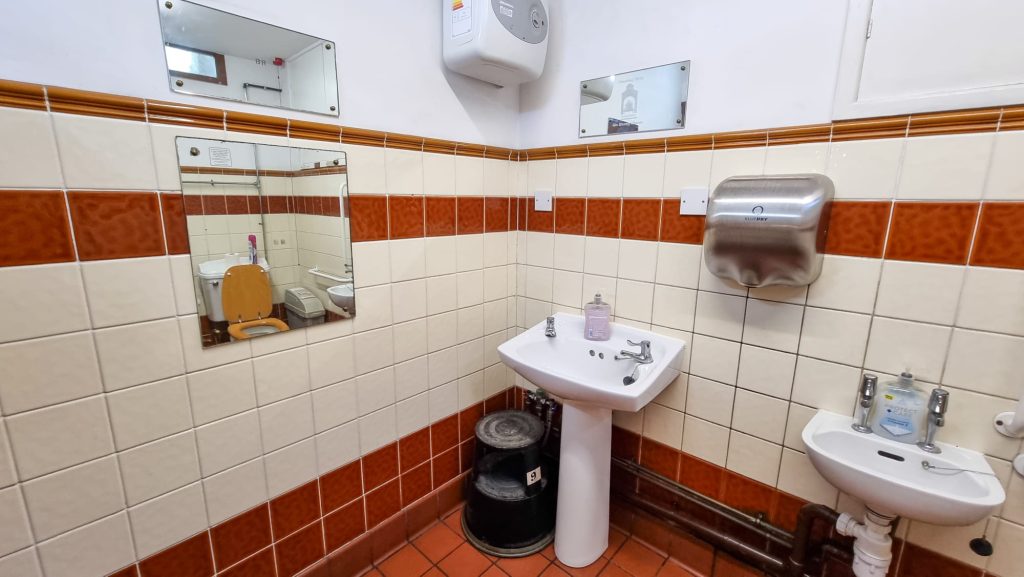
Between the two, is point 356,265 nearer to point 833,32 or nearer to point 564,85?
point 564,85

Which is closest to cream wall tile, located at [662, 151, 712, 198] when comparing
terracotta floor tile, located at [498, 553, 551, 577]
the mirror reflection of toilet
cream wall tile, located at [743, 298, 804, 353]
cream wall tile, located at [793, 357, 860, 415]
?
cream wall tile, located at [743, 298, 804, 353]

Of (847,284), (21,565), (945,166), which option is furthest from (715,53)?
(21,565)

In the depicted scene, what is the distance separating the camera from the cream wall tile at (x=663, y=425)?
1529mm

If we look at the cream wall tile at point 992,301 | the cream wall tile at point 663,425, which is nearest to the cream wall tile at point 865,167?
the cream wall tile at point 992,301

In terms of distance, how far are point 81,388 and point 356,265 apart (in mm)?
696

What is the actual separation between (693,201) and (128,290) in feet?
5.14

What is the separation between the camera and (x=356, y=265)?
137 centimetres

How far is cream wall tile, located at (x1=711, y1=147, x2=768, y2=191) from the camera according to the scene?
4.09 ft

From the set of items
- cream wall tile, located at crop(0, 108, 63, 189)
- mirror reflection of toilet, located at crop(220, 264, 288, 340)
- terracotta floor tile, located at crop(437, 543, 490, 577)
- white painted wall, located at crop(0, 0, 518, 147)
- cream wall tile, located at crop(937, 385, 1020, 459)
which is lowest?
terracotta floor tile, located at crop(437, 543, 490, 577)

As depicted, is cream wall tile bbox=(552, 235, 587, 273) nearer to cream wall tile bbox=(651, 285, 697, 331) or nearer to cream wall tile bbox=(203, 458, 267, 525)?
cream wall tile bbox=(651, 285, 697, 331)

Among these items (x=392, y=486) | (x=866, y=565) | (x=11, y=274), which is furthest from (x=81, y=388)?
(x=866, y=565)

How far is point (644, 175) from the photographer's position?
147 centimetres

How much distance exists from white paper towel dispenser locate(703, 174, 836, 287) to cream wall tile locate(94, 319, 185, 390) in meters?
1.45

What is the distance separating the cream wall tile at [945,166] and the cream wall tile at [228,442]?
1.85 m
